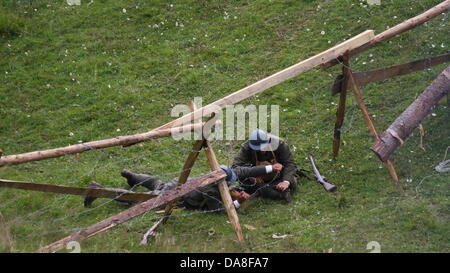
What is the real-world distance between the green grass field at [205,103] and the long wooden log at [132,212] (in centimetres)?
75

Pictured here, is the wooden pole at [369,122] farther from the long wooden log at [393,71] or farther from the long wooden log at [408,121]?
the long wooden log at [408,121]

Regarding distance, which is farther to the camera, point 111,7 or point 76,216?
point 111,7

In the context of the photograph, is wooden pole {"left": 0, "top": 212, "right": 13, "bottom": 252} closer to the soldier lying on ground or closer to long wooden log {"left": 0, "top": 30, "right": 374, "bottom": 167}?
long wooden log {"left": 0, "top": 30, "right": 374, "bottom": 167}

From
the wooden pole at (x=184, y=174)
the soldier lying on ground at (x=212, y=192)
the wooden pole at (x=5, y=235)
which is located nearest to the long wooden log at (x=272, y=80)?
the wooden pole at (x=184, y=174)

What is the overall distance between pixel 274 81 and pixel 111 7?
836cm

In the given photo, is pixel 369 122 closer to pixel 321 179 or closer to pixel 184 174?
pixel 321 179

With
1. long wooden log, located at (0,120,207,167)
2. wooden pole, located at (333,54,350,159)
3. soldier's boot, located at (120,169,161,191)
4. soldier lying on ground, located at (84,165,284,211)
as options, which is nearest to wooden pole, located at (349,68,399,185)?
wooden pole, located at (333,54,350,159)

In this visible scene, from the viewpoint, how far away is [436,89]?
326 inches

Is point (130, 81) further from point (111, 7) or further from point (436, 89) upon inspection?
point (436, 89)

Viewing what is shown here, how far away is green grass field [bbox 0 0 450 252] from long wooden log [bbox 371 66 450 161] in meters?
0.70

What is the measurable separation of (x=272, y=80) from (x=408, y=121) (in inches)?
72.0

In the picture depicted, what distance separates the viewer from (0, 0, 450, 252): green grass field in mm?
7680

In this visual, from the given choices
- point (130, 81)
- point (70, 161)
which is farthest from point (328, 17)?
point (70, 161)

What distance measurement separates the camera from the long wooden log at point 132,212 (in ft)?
21.0
